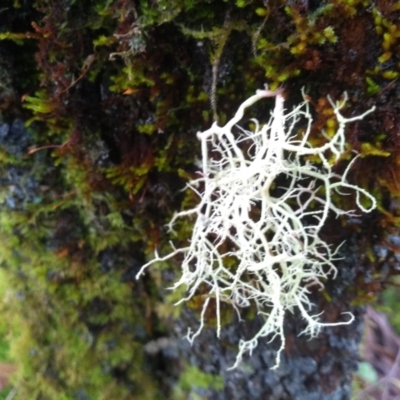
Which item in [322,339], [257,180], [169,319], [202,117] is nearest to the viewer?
[257,180]

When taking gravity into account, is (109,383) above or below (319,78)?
below

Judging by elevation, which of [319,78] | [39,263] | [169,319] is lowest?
[169,319]

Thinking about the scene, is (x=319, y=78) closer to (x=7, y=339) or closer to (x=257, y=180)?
(x=257, y=180)

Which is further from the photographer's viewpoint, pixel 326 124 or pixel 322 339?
pixel 322 339

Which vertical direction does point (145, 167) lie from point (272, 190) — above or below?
above

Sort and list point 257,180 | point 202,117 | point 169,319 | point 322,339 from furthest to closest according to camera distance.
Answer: point 169,319
point 322,339
point 202,117
point 257,180

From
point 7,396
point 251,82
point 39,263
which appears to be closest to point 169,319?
point 39,263

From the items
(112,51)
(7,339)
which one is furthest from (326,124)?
(7,339)
